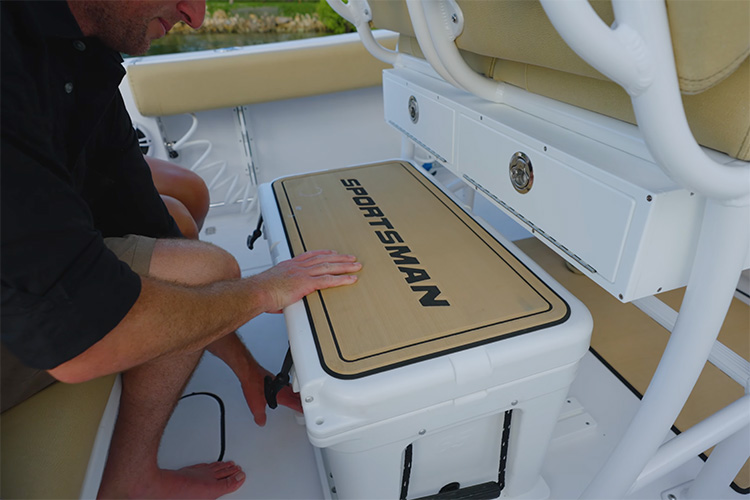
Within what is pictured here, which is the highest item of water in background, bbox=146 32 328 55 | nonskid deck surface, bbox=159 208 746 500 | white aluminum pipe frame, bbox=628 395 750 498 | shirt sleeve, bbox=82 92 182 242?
water in background, bbox=146 32 328 55

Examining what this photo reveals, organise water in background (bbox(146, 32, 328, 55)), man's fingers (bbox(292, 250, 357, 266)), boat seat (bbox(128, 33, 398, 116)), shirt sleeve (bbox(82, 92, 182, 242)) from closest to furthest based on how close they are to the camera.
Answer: man's fingers (bbox(292, 250, 357, 266)), shirt sleeve (bbox(82, 92, 182, 242)), boat seat (bbox(128, 33, 398, 116)), water in background (bbox(146, 32, 328, 55))

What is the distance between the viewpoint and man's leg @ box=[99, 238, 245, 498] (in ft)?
2.53

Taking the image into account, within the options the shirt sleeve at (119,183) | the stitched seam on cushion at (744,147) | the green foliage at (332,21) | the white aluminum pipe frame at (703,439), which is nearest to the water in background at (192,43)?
the shirt sleeve at (119,183)

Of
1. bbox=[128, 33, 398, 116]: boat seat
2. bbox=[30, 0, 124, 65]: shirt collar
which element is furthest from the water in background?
bbox=[30, 0, 124, 65]: shirt collar

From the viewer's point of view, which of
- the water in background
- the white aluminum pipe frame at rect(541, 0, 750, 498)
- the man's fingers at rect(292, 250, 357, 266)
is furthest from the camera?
the water in background

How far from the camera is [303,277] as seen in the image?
0.76 metres

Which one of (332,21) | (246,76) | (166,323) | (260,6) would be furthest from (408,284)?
(260,6)

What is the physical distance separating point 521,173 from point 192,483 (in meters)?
0.87

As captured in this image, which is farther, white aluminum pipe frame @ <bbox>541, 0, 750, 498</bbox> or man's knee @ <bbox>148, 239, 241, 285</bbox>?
man's knee @ <bbox>148, 239, 241, 285</bbox>

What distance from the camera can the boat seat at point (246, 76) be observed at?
5.20 ft

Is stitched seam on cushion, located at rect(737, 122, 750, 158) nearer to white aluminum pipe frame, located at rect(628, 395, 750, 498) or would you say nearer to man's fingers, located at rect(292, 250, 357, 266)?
white aluminum pipe frame, located at rect(628, 395, 750, 498)

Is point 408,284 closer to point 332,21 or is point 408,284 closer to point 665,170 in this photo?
point 665,170

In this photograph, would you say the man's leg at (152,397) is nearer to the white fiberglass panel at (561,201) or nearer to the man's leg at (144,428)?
the man's leg at (144,428)

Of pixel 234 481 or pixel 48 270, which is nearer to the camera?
pixel 48 270
